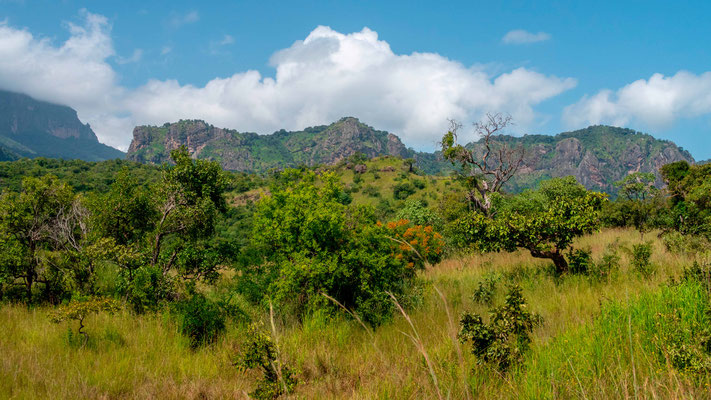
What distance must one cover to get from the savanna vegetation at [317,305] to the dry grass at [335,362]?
0.03m

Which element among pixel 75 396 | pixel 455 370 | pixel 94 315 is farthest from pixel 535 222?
pixel 94 315

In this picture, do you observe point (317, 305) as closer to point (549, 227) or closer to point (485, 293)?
point (485, 293)

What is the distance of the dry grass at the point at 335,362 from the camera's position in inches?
118

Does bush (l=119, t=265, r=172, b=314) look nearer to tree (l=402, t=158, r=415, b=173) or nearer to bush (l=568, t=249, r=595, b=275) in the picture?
bush (l=568, t=249, r=595, b=275)

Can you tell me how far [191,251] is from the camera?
33.5ft

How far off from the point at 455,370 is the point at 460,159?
27.4m

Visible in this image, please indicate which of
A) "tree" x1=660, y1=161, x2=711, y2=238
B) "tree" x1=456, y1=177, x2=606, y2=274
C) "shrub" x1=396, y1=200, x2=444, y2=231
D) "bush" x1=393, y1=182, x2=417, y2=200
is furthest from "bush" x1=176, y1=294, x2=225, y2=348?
"bush" x1=393, y1=182, x2=417, y2=200

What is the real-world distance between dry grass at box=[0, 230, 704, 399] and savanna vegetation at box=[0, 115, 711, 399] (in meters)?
0.03

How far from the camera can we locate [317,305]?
23.4 feet

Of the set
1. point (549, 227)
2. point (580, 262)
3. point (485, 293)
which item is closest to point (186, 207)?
point (485, 293)

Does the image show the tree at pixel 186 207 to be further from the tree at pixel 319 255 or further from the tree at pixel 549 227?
the tree at pixel 549 227

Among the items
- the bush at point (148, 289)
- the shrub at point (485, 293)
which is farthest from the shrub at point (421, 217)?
the bush at point (148, 289)

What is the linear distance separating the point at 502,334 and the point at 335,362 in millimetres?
2137

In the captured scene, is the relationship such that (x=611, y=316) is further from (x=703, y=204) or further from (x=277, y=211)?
(x=703, y=204)
